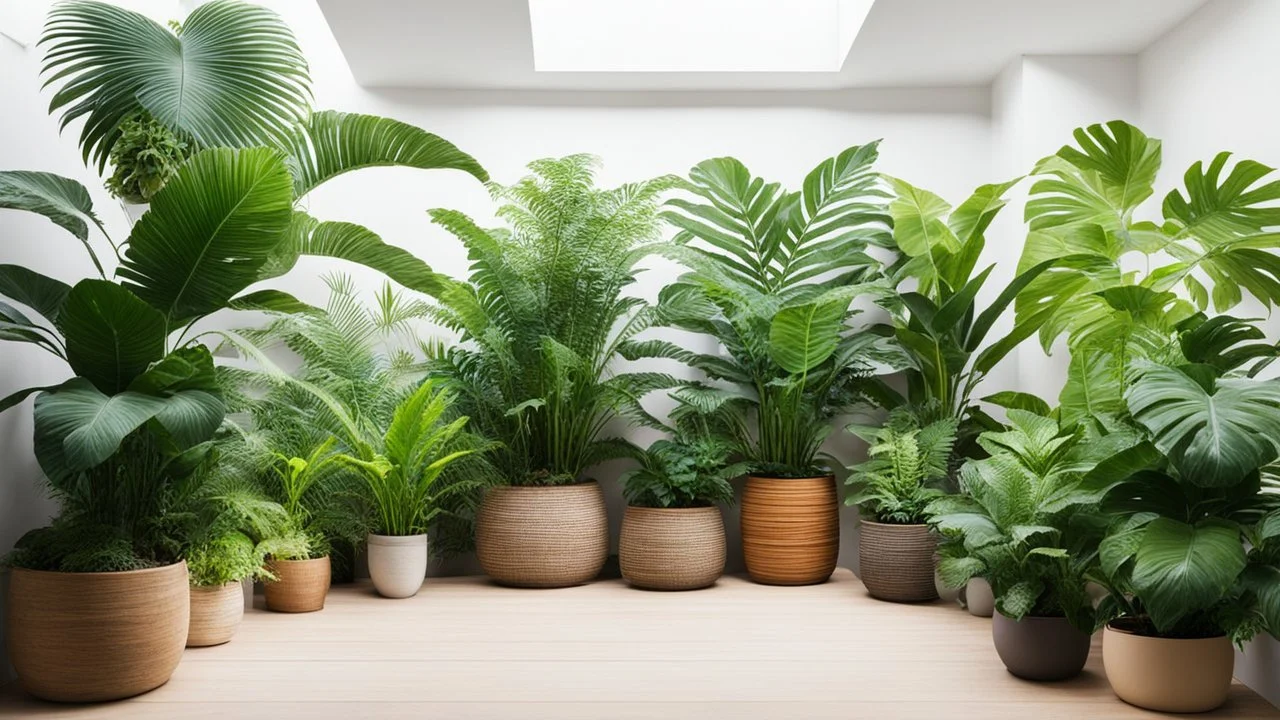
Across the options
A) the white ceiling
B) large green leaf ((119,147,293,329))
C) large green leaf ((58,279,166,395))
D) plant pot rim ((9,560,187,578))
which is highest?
the white ceiling

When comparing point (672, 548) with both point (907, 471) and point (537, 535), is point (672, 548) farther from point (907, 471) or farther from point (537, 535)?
point (907, 471)

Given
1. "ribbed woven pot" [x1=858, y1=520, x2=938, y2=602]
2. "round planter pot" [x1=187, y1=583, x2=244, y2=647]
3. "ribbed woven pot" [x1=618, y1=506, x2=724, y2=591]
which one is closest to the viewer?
"round planter pot" [x1=187, y1=583, x2=244, y2=647]

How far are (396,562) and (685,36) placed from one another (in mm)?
2736

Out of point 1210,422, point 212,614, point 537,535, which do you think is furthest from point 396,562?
point 1210,422

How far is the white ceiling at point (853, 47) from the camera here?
12.7ft

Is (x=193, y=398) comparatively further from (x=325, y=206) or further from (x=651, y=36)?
(x=651, y=36)

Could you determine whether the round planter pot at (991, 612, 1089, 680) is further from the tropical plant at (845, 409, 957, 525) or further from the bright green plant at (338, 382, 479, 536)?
the bright green plant at (338, 382, 479, 536)

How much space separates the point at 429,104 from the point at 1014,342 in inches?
116

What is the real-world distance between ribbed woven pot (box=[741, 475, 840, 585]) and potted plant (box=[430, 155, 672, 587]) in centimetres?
64

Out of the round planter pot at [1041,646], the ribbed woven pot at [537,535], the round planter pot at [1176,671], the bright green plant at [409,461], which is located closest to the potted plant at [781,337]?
the ribbed woven pot at [537,535]

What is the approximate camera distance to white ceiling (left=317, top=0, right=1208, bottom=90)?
153 inches

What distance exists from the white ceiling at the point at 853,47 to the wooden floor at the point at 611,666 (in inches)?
92.0

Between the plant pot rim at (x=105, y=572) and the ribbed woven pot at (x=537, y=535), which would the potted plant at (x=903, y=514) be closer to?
the ribbed woven pot at (x=537, y=535)

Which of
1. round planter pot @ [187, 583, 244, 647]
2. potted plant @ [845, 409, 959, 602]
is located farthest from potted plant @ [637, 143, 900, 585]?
round planter pot @ [187, 583, 244, 647]
